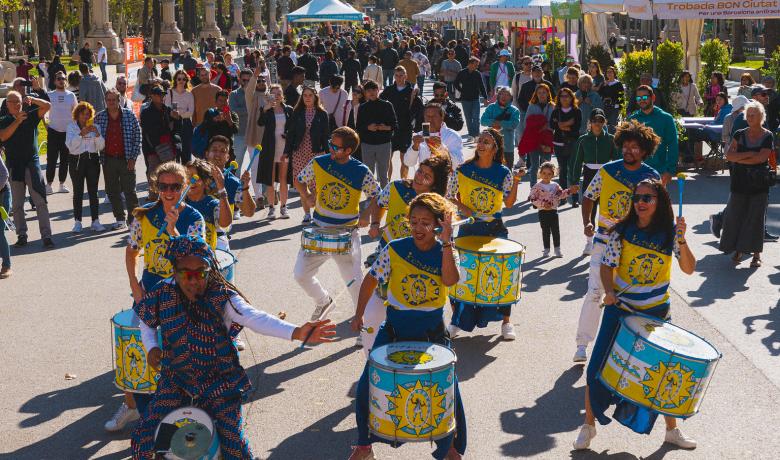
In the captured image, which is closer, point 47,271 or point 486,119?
point 47,271

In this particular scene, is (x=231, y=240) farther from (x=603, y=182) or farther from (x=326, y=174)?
(x=603, y=182)

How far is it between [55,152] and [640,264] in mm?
11780

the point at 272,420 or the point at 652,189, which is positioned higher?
the point at 652,189

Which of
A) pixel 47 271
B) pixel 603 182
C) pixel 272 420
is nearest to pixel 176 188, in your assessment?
pixel 272 420

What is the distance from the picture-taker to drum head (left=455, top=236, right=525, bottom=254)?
844cm

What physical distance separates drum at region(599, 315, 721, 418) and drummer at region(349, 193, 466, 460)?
0.97m

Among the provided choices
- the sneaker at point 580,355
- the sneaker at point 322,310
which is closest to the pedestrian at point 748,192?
the sneaker at point 580,355

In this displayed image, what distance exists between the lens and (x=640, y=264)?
21.4 feet

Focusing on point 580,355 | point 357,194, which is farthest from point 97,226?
point 580,355

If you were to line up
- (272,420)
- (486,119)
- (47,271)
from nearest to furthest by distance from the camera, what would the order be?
(272,420)
(47,271)
(486,119)

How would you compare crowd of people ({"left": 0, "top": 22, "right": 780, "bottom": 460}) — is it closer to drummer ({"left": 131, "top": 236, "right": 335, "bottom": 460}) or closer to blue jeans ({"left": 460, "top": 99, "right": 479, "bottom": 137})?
drummer ({"left": 131, "top": 236, "right": 335, "bottom": 460})

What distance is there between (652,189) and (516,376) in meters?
2.20

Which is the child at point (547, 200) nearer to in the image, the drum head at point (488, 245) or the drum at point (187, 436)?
the drum head at point (488, 245)

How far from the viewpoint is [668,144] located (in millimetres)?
11000
